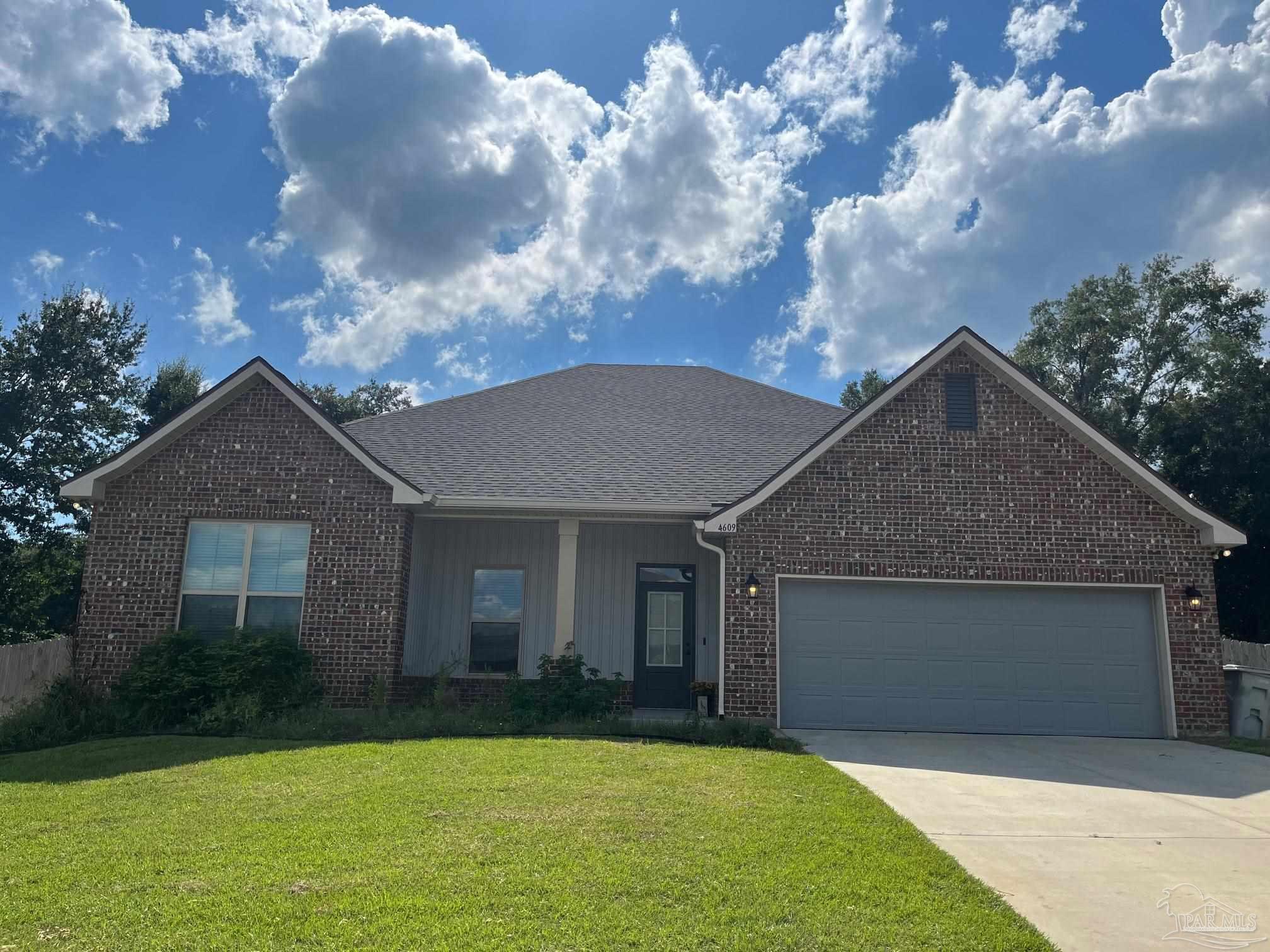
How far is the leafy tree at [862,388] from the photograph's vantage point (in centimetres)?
3522

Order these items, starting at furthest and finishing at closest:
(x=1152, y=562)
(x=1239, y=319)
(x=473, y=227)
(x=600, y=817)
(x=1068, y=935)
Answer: (x=1239, y=319) < (x=473, y=227) < (x=1152, y=562) < (x=600, y=817) < (x=1068, y=935)

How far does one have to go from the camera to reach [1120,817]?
6.67 metres

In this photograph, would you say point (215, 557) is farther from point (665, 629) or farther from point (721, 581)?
point (721, 581)

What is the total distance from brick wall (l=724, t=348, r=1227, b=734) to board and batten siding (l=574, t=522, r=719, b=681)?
7.98ft

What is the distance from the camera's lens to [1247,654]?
1458cm

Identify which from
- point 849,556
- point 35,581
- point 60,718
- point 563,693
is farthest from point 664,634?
point 35,581

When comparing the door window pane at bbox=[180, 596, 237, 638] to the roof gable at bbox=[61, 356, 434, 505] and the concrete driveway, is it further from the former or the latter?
the concrete driveway

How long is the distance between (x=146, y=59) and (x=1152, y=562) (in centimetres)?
1729

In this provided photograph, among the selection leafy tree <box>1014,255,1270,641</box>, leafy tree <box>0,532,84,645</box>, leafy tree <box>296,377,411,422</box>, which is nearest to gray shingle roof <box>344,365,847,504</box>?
leafy tree <box>1014,255,1270,641</box>

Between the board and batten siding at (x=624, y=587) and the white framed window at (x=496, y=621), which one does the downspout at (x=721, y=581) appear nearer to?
the board and batten siding at (x=624, y=587)

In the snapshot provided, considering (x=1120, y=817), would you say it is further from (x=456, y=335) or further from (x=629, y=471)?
(x=456, y=335)

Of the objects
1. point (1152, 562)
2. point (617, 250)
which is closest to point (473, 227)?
point (617, 250)

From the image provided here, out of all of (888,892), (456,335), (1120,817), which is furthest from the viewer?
(456,335)

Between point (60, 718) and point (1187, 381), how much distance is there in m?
30.4
